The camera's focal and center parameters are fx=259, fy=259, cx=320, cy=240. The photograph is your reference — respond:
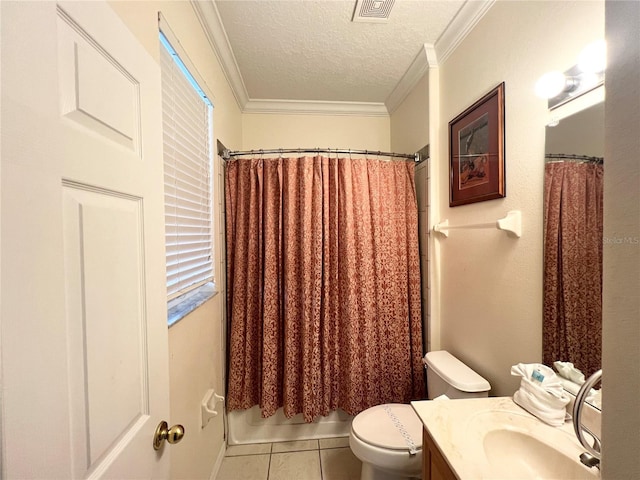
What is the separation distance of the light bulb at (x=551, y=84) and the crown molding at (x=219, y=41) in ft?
4.67

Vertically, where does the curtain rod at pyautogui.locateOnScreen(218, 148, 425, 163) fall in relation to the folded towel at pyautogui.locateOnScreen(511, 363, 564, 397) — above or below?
above

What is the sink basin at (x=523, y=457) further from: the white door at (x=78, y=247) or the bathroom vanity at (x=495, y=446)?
the white door at (x=78, y=247)

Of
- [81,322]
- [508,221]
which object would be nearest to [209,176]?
[81,322]

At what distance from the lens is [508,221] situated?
107 centimetres

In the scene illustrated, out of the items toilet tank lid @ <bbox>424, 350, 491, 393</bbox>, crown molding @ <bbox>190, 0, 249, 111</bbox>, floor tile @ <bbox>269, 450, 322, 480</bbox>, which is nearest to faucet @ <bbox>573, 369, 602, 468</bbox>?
toilet tank lid @ <bbox>424, 350, 491, 393</bbox>

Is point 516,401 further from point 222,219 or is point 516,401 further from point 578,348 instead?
point 222,219

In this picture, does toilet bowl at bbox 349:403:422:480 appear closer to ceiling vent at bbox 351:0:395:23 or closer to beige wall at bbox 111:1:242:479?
beige wall at bbox 111:1:242:479

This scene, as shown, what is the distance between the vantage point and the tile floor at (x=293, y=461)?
1518 mm

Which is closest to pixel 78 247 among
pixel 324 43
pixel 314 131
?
pixel 324 43

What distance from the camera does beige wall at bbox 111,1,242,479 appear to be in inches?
32.3

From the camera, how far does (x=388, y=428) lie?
1.29m

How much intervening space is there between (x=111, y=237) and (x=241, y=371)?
1.45m

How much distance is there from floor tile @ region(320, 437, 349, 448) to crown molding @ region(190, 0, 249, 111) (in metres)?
2.49

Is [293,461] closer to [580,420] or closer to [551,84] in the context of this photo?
[580,420]
